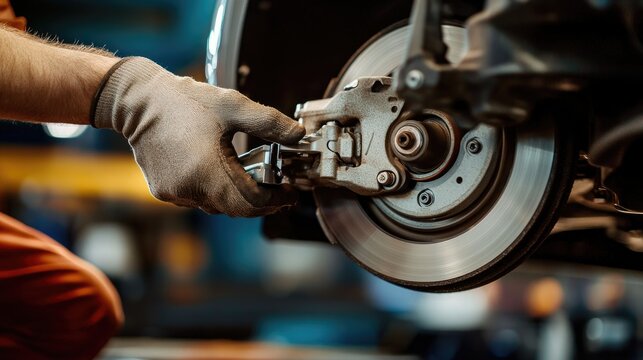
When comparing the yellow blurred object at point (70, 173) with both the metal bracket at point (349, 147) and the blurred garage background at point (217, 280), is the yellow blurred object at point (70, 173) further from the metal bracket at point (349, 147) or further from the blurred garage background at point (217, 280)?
the metal bracket at point (349, 147)

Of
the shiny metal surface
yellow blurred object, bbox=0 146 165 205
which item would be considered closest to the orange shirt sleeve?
the shiny metal surface

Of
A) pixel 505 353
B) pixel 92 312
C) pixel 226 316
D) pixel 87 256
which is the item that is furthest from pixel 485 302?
pixel 92 312

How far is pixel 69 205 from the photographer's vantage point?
5.69 meters

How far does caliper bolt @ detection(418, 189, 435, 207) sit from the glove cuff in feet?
1.20

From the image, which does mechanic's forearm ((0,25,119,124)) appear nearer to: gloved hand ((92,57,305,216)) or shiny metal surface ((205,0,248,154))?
gloved hand ((92,57,305,216))

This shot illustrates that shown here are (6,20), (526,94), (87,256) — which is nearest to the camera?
(526,94)

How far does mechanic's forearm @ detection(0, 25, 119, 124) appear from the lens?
1.02 meters

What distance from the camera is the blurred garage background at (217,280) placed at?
4492 mm

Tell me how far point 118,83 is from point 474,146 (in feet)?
1.49

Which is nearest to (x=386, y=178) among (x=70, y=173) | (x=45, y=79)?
(x=45, y=79)

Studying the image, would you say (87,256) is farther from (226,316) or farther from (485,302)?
(485,302)

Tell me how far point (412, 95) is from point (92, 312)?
88 cm

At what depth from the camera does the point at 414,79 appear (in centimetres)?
78

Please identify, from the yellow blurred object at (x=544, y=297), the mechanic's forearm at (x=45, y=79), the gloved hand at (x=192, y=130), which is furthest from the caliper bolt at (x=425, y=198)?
the yellow blurred object at (x=544, y=297)
